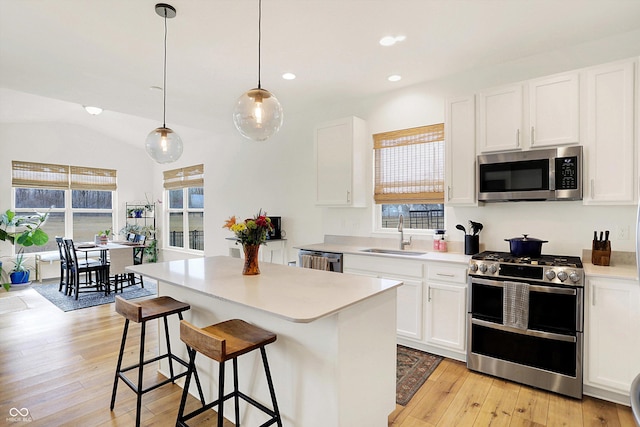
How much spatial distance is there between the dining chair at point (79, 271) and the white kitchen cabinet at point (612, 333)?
620cm

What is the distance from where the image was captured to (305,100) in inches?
170

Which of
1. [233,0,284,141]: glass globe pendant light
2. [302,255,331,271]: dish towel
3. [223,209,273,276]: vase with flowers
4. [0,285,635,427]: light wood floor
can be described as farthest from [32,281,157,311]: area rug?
[233,0,284,141]: glass globe pendant light

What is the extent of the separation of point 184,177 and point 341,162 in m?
4.48

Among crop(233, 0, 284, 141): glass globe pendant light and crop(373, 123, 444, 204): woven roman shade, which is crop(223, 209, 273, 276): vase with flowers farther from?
crop(373, 123, 444, 204): woven roman shade

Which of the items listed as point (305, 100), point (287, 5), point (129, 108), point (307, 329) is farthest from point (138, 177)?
point (307, 329)

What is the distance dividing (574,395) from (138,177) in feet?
27.7

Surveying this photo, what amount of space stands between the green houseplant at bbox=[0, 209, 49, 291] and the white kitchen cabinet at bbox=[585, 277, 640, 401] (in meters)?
7.47

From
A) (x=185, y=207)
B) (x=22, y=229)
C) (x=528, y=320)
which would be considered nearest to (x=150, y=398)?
(x=528, y=320)

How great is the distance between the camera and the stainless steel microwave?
2.70m

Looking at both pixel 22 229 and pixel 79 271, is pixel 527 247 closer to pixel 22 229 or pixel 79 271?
pixel 79 271

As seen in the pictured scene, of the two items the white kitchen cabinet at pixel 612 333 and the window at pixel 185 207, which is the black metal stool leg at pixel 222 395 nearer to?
the white kitchen cabinet at pixel 612 333

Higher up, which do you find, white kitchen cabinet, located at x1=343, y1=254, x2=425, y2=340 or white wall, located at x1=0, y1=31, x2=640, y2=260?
white wall, located at x1=0, y1=31, x2=640, y2=260

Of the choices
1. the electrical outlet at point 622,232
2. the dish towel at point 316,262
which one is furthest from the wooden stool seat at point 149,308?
the electrical outlet at point 622,232

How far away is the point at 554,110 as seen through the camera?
278 cm
